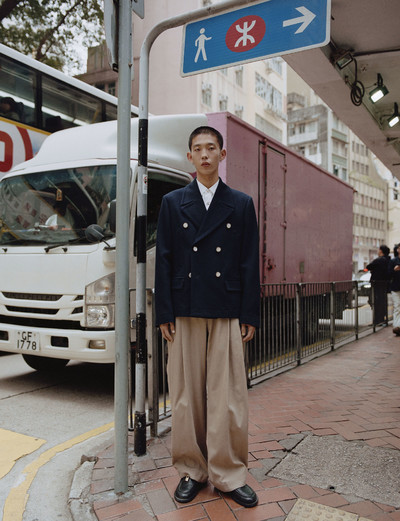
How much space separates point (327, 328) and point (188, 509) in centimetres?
552

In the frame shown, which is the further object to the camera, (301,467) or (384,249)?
(384,249)

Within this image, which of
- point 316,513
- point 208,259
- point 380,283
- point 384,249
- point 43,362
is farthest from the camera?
point 384,249

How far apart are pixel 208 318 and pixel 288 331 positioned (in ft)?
12.6

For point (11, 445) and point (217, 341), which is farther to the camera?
point (11, 445)

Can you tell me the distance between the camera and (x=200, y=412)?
2840mm

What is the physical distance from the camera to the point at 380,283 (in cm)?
1101

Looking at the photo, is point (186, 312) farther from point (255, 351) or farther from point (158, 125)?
point (158, 125)

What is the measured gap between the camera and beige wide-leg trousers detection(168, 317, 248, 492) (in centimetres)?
272

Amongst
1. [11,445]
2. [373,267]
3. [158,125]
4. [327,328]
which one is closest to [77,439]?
[11,445]

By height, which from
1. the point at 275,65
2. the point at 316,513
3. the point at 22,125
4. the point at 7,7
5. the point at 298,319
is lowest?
the point at 316,513

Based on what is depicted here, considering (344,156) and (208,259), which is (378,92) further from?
(344,156)

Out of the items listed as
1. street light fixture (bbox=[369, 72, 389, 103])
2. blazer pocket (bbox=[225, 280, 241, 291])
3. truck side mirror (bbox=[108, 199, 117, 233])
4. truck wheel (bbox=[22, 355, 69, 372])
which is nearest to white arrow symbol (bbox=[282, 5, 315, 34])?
blazer pocket (bbox=[225, 280, 241, 291])

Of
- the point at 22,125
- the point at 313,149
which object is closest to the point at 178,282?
the point at 22,125

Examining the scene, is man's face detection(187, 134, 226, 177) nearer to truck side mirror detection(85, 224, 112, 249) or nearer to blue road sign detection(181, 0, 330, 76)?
blue road sign detection(181, 0, 330, 76)
